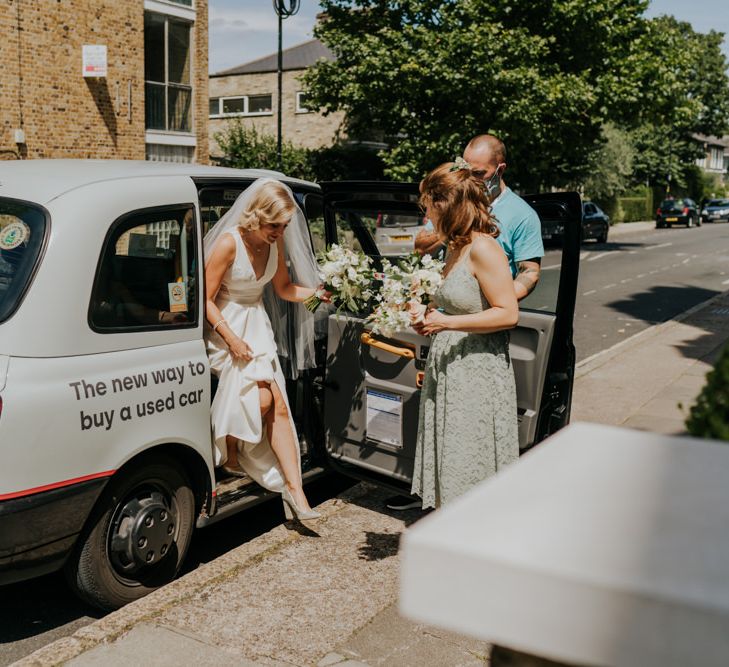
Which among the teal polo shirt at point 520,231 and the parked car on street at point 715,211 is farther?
the parked car on street at point 715,211

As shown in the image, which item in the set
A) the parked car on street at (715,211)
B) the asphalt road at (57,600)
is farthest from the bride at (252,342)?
the parked car on street at (715,211)

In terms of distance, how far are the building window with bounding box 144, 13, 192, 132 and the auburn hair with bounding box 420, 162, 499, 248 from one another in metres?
22.0

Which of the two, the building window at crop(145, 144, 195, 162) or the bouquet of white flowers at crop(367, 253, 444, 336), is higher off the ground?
the building window at crop(145, 144, 195, 162)

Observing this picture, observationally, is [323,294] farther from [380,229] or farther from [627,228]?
[627,228]

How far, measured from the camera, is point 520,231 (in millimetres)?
4723

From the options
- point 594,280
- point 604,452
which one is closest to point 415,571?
point 604,452

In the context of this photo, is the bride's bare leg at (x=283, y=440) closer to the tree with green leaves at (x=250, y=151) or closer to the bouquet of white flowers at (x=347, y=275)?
the bouquet of white flowers at (x=347, y=275)

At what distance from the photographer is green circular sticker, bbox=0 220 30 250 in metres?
3.92

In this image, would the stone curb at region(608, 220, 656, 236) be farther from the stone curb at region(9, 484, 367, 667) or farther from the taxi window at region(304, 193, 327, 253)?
the stone curb at region(9, 484, 367, 667)

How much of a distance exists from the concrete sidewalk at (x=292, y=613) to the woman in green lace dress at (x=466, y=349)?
66cm

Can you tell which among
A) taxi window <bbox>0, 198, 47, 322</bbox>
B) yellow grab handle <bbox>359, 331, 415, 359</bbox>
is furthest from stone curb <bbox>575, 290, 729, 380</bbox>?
taxi window <bbox>0, 198, 47, 322</bbox>

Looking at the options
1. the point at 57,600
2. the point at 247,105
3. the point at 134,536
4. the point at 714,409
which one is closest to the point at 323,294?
the point at 134,536

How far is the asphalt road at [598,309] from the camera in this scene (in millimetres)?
4340

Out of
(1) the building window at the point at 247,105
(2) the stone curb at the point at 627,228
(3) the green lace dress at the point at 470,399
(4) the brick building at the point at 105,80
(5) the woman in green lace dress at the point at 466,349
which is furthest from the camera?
(2) the stone curb at the point at 627,228
